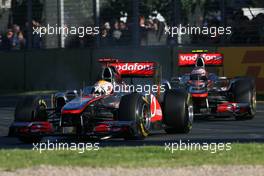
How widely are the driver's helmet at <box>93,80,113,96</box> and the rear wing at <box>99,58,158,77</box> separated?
933mm

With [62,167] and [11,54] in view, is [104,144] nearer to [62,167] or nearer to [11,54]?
[62,167]

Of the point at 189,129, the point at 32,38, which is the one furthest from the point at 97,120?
the point at 32,38

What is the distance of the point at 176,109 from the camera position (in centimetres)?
1543

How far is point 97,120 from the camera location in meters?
14.4

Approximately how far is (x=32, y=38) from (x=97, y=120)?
50.6 ft

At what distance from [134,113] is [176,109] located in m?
1.48

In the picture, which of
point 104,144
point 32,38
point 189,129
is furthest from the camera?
point 32,38

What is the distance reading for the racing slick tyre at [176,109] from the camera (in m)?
15.4

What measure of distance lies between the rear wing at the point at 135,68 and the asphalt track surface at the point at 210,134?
3.52 feet

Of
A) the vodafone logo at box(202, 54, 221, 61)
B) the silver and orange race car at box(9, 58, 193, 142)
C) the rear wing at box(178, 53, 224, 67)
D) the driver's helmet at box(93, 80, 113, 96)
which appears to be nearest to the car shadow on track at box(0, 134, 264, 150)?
the silver and orange race car at box(9, 58, 193, 142)

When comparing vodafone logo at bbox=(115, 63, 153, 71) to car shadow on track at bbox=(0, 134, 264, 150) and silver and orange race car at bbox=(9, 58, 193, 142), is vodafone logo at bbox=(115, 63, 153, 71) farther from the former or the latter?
car shadow on track at bbox=(0, 134, 264, 150)

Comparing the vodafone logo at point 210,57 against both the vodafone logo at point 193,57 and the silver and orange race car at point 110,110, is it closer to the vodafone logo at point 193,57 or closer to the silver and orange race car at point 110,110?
the vodafone logo at point 193,57

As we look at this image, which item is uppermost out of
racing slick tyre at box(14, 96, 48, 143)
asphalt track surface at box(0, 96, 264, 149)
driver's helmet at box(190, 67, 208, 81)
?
driver's helmet at box(190, 67, 208, 81)

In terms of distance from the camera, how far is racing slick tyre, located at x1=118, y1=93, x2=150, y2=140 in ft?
46.3
